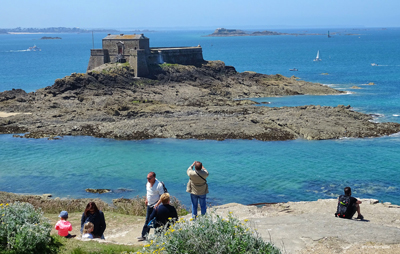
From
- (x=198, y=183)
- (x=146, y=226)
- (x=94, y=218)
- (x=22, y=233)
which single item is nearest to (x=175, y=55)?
(x=198, y=183)

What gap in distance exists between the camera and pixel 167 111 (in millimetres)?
37656

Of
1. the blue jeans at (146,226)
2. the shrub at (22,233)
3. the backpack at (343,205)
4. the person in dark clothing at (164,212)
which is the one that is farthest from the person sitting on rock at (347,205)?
the shrub at (22,233)

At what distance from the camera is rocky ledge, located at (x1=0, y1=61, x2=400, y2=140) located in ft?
105

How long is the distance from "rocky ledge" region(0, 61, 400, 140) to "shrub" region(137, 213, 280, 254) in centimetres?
2338

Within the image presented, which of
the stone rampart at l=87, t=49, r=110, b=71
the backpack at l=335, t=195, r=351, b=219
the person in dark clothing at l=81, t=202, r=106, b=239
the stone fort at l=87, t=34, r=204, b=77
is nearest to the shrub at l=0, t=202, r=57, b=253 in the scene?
the person in dark clothing at l=81, t=202, r=106, b=239

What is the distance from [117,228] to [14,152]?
18.5m

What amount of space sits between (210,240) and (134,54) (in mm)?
46601

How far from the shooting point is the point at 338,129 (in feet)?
104

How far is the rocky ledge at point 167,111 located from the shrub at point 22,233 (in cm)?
2221

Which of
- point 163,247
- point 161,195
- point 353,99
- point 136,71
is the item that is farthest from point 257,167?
point 136,71

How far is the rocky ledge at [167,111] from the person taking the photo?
3197 cm

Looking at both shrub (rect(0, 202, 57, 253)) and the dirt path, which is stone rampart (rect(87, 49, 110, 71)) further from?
shrub (rect(0, 202, 57, 253))

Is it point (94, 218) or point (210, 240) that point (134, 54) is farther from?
point (210, 240)

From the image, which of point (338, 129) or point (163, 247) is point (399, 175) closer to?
point (338, 129)
